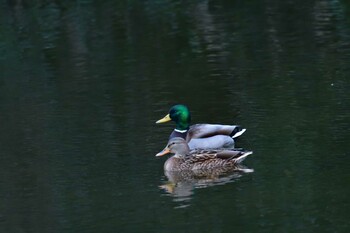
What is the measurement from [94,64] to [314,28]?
13.1 feet

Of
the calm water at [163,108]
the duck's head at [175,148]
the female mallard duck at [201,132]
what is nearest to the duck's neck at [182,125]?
the female mallard duck at [201,132]

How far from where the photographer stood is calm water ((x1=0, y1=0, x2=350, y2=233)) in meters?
10.0

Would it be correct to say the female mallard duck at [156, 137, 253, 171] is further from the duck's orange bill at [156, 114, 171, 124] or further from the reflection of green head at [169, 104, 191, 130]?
the duck's orange bill at [156, 114, 171, 124]

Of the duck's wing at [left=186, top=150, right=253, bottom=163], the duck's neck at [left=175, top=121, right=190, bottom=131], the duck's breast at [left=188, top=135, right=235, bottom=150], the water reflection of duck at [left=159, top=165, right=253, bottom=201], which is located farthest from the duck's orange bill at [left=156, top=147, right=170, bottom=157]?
the duck's neck at [left=175, top=121, right=190, bottom=131]

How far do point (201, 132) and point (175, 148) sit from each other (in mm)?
686

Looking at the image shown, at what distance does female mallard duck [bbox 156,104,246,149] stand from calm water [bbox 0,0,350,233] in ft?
0.63

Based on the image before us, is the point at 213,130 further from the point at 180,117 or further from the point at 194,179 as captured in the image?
the point at 194,179

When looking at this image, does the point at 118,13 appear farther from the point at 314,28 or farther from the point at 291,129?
the point at 291,129

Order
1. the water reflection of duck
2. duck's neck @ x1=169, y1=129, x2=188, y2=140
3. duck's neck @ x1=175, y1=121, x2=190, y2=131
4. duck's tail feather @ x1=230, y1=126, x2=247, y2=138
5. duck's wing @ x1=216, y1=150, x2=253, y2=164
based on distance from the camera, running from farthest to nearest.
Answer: duck's neck @ x1=175, y1=121, x2=190, y2=131 < duck's neck @ x1=169, y1=129, x2=188, y2=140 < duck's tail feather @ x1=230, y1=126, x2=247, y2=138 < duck's wing @ x1=216, y1=150, x2=253, y2=164 < the water reflection of duck

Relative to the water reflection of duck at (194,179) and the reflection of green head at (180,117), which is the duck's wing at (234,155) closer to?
the water reflection of duck at (194,179)

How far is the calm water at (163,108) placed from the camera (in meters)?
10.0

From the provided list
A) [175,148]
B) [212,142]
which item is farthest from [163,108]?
[175,148]

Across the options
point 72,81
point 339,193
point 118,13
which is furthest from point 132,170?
point 118,13

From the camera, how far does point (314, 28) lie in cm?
1920
